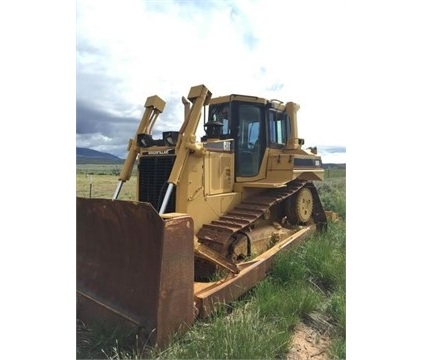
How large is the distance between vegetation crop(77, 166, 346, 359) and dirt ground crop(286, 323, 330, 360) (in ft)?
0.11

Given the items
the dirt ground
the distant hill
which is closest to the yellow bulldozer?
the distant hill

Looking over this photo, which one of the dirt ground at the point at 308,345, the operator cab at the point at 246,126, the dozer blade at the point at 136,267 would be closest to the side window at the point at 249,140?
the operator cab at the point at 246,126

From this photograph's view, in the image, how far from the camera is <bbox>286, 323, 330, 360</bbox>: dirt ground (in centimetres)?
198

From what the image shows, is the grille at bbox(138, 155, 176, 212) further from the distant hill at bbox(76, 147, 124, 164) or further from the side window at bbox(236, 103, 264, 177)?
the side window at bbox(236, 103, 264, 177)

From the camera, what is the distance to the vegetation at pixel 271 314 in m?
1.86

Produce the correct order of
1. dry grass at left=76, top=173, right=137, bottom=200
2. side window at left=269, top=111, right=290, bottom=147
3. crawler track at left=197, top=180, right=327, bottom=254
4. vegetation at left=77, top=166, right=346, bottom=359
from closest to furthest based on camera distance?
1. vegetation at left=77, top=166, right=346, bottom=359
2. dry grass at left=76, top=173, right=137, bottom=200
3. crawler track at left=197, top=180, right=327, bottom=254
4. side window at left=269, top=111, right=290, bottom=147

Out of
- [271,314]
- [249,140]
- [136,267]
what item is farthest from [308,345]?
[249,140]

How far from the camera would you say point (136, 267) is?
81.0 inches

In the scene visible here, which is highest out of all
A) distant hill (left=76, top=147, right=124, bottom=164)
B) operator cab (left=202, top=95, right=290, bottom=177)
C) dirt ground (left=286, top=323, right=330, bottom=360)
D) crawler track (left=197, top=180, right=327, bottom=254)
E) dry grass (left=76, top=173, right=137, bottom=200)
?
operator cab (left=202, top=95, right=290, bottom=177)

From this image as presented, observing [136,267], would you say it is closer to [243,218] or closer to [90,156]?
[90,156]

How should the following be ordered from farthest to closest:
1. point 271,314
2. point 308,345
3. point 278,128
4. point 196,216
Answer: point 278,128 → point 196,216 → point 271,314 → point 308,345

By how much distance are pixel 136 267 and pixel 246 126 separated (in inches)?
68.9

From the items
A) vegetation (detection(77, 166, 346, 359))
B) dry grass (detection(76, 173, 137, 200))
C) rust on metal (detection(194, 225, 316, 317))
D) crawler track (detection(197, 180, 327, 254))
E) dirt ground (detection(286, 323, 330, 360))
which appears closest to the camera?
vegetation (detection(77, 166, 346, 359))
